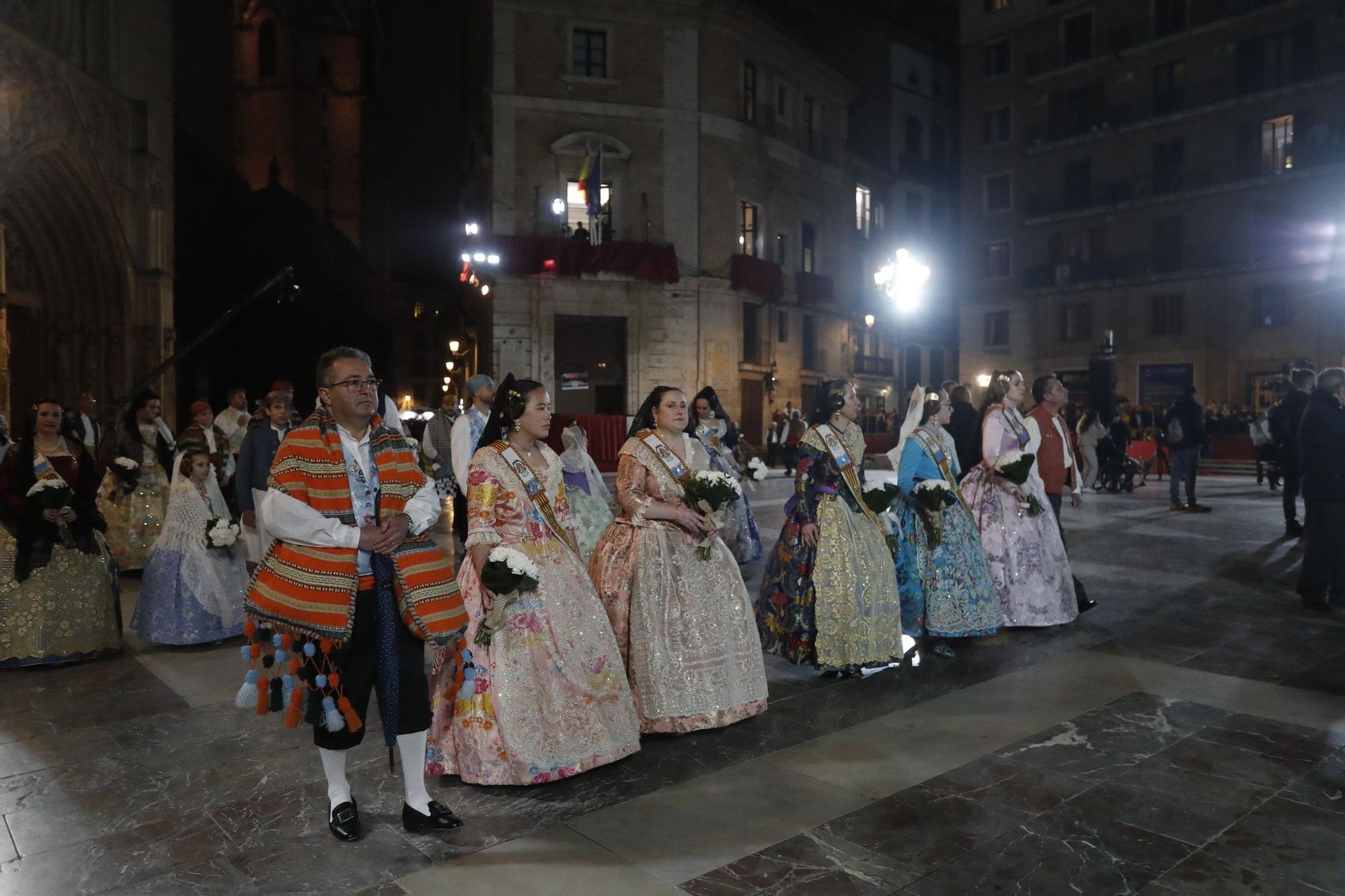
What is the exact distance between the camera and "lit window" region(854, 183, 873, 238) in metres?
37.5

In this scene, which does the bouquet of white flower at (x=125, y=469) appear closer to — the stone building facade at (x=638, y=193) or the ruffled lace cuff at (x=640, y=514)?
the ruffled lace cuff at (x=640, y=514)

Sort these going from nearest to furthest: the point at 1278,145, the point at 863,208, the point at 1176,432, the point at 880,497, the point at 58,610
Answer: the point at 880,497 → the point at 58,610 → the point at 1176,432 → the point at 1278,145 → the point at 863,208

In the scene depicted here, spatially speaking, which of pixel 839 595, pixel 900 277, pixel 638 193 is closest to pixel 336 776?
pixel 839 595

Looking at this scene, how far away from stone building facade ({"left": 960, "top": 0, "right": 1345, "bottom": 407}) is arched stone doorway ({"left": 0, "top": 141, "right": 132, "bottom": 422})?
100 ft

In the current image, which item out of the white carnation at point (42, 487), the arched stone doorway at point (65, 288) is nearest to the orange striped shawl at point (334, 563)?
the white carnation at point (42, 487)

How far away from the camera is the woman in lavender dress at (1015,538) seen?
22.9 feet

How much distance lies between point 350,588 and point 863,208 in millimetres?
37266

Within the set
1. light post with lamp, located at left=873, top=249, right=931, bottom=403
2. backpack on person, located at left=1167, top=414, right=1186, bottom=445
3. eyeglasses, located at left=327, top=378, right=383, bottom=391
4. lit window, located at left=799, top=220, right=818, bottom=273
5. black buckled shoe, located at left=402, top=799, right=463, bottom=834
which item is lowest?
black buckled shoe, located at left=402, top=799, right=463, bottom=834

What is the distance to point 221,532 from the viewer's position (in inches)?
263

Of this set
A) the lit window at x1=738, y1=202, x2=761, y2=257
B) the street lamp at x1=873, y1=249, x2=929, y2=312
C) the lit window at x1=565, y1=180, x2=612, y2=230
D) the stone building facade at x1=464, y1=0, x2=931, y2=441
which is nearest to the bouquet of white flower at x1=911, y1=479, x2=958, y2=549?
the street lamp at x1=873, y1=249, x2=929, y2=312

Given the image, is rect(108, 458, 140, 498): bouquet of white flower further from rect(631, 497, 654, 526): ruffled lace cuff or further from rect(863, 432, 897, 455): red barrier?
rect(863, 432, 897, 455): red barrier

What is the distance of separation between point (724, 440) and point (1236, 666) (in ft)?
24.8

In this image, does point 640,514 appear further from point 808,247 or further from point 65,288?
point 808,247

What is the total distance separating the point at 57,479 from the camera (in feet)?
19.7
